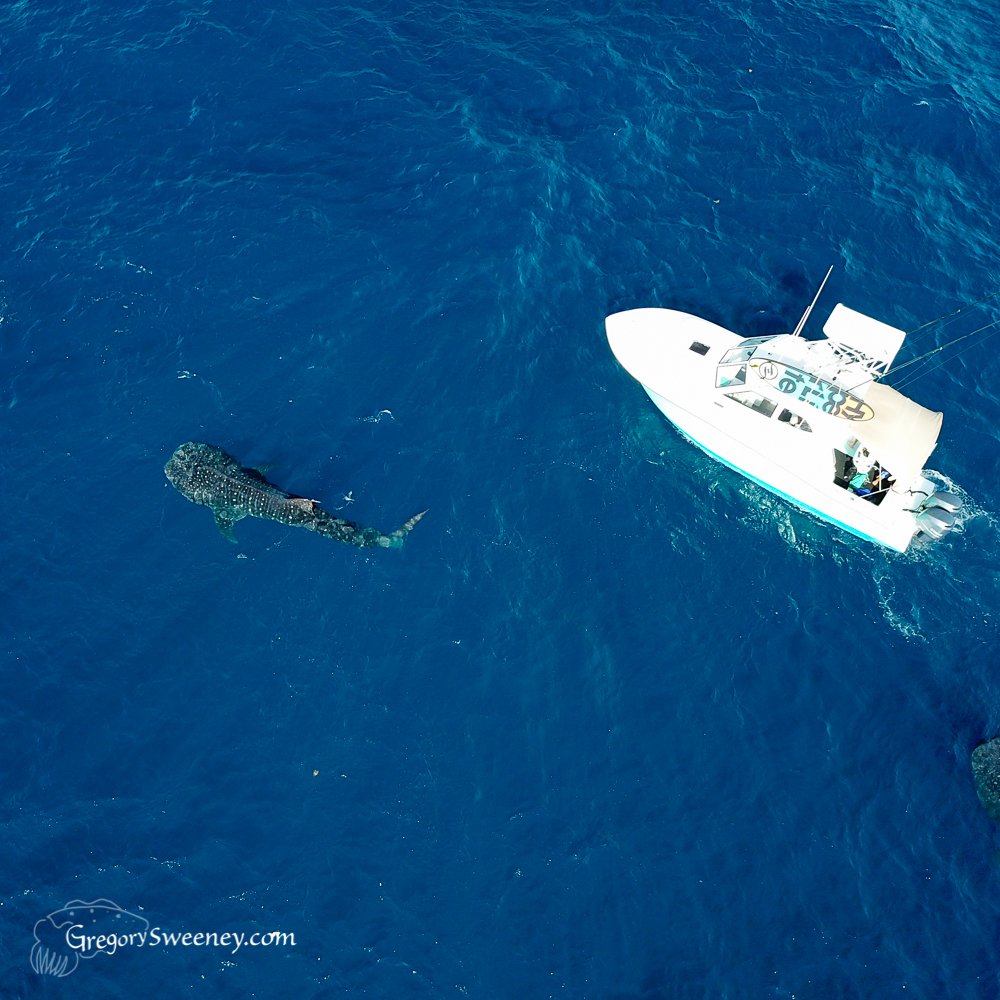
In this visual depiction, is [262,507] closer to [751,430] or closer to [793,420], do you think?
[751,430]

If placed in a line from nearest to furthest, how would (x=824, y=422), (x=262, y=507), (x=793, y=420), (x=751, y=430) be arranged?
(x=262, y=507) → (x=824, y=422) → (x=793, y=420) → (x=751, y=430)

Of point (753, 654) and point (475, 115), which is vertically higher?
point (475, 115)

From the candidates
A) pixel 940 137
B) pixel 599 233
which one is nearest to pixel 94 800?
pixel 599 233

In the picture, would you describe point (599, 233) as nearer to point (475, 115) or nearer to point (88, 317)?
point (475, 115)

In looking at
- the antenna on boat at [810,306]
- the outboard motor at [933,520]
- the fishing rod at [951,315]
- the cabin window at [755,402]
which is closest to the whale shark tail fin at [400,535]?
the cabin window at [755,402]

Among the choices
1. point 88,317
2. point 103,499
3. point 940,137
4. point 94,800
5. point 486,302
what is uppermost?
point 940,137

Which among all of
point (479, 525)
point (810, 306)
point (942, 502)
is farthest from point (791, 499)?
point (479, 525)
